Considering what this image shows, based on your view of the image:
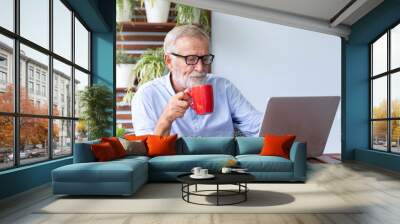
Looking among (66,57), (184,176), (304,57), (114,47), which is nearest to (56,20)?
(66,57)

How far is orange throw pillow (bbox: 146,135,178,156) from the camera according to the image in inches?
237

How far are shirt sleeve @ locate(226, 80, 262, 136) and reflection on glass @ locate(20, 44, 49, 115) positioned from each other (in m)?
3.41

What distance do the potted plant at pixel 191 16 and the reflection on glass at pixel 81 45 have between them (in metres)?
1.89

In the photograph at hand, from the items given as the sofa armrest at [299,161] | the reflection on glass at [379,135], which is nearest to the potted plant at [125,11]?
the sofa armrest at [299,161]

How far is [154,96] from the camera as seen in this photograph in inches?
300

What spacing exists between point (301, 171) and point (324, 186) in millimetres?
369

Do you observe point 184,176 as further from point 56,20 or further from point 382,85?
point 382,85

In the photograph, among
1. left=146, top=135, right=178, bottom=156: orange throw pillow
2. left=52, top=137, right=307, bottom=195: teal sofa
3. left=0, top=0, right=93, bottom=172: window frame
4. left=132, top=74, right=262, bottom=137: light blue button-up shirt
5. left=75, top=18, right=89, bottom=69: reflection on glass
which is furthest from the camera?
left=132, top=74, right=262, bottom=137: light blue button-up shirt

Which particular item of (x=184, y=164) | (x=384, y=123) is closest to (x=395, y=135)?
(x=384, y=123)

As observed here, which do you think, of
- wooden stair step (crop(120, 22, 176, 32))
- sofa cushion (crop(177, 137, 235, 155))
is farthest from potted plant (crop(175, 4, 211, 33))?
sofa cushion (crop(177, 137, 235, 155))

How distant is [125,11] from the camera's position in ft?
28.6

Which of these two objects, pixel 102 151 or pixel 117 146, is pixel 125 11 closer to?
pixel 117 146

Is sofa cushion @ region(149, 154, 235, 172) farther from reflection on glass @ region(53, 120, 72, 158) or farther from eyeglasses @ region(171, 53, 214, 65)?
eyeglasses @ region(171, 53, 214, 65)

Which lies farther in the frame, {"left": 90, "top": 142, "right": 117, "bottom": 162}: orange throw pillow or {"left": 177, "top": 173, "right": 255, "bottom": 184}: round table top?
{"left": 90, "top": 142, "right": 117, "bottom": 162}: orange throw pillow
